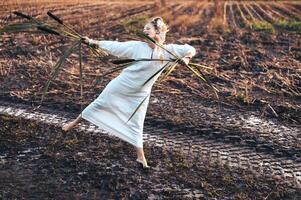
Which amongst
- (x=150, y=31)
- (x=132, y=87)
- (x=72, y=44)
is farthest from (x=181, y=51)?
(x=72, y=44)

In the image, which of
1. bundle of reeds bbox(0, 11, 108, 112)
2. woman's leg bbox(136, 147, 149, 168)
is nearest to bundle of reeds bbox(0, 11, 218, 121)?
bundle of reeds bbox(0, 11, 108, 112)

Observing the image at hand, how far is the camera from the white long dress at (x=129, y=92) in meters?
4.62

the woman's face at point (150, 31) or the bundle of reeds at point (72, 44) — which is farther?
the woman's face at point (150, 31)

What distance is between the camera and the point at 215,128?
6070mm

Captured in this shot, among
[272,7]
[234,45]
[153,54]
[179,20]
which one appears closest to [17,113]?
[153,54]

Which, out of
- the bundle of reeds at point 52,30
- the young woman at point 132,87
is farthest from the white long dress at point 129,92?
the bundle of reeds at point 52,30

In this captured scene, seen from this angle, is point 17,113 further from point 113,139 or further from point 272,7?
point 272,7

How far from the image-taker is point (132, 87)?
4.72 meters

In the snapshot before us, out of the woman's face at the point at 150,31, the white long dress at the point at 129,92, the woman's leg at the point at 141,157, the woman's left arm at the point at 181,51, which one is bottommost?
the woman's leg at the point at 141,157

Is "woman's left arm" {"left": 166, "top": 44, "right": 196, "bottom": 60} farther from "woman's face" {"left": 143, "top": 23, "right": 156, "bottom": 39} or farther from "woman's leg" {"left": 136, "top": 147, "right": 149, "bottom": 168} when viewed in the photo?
"woman's leg" {"left": 136, "top": 147, "right": 149, "bottom": 168}

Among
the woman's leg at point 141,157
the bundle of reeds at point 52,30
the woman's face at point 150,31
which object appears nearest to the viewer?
the bundle of reeds at point 52,30

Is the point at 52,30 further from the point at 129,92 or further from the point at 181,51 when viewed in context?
the point at 181,51

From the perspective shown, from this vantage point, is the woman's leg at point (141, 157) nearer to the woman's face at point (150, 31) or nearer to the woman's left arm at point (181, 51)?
the woman's left arm at point (181, 51)

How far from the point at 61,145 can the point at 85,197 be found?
1107 mm
